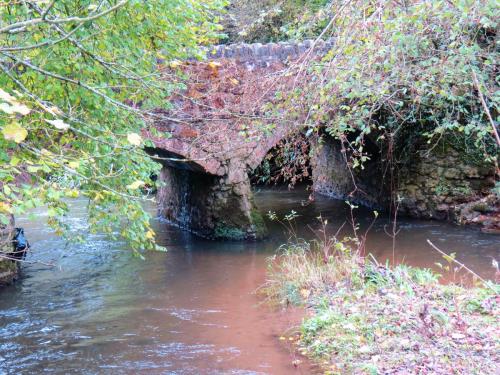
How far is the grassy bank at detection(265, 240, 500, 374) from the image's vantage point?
12.3 feet

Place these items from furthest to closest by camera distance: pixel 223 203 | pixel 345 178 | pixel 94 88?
pixel 345 178 < pixel 223 203 < pixel 94 88

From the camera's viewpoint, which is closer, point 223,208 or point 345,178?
point 223,208

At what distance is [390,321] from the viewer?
4469 mm

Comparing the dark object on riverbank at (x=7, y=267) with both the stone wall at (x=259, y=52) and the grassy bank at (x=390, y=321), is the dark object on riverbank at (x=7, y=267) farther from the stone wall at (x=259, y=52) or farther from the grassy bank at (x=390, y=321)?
the stone wall at (x=259, y=52)

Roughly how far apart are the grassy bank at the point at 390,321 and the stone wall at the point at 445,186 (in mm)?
3980

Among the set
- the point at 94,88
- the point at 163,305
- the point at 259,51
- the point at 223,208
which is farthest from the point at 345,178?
the point at 94,88

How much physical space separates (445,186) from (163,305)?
18.7 ft

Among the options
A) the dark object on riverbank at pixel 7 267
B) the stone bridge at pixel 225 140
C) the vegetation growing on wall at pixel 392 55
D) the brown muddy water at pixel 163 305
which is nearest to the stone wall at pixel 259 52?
the stone bridge at pixel 225 140

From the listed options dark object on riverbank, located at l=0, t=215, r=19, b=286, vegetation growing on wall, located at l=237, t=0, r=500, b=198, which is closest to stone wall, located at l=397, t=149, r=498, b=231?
vegetation growing on wall, located at l=237, t=0, r=500, b=198

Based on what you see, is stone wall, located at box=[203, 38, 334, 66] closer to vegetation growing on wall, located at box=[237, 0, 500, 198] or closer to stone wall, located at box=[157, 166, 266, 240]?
stone wall, located at box=[157, 166, 266, 240]

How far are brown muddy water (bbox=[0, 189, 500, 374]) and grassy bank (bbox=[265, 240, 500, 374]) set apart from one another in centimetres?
31

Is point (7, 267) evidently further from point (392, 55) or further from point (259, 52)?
point (392, 55)

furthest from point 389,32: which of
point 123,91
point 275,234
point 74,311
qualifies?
point 275,234

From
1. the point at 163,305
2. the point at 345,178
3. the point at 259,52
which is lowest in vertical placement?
the point at 163,305
